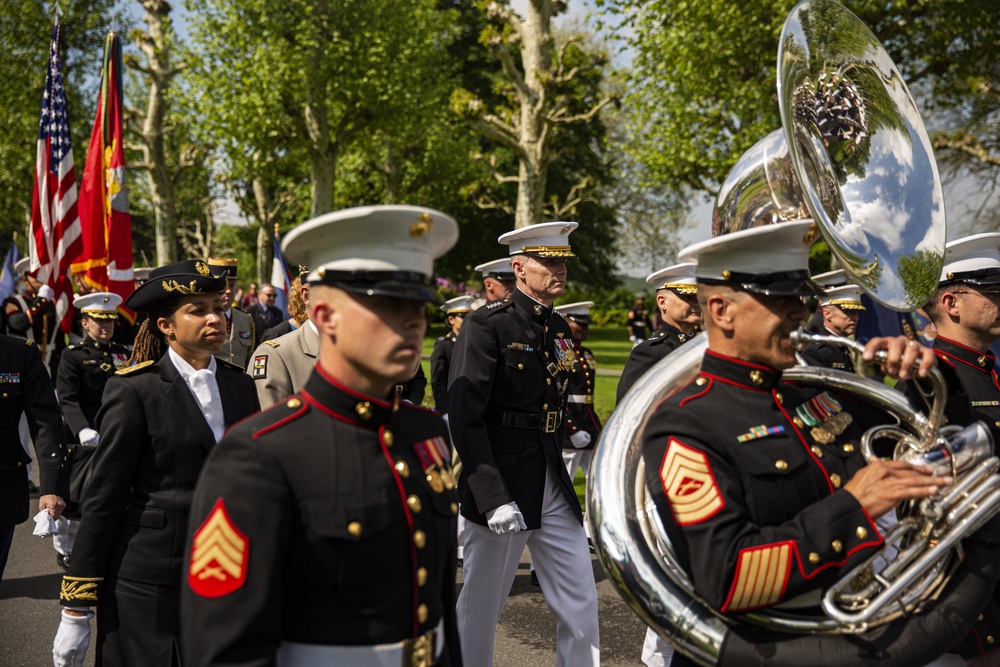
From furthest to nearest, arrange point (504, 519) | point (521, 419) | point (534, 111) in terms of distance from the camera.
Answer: point (534, 111)
point (521, 419)
point (504, 519)

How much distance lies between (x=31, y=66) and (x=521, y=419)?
96.3 feet

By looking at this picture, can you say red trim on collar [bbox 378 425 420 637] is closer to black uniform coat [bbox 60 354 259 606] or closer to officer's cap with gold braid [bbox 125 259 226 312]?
black uniform coat [bbox 60 354 259 606]

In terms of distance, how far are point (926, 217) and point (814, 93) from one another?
533 mm

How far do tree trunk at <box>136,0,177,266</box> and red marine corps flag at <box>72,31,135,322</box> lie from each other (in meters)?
14.0

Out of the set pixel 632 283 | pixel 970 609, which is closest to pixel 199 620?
pixel 970 609

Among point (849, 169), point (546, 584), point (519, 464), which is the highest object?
point (849, 169)

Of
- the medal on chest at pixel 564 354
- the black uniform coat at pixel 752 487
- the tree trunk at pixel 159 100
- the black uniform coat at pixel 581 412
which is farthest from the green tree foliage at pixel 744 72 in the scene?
the black uniform coat at pixel 752 487

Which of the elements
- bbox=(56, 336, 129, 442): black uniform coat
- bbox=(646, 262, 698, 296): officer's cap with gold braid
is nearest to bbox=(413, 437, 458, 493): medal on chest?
bbox=(646, 262, 698, 296): officer's cap with gold braid

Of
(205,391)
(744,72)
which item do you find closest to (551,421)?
(205,391)

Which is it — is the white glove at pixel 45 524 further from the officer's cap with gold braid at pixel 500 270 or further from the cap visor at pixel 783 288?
the cap visor at pixel 783 288

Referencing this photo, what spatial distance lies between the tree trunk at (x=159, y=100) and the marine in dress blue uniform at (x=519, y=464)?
66.2ft

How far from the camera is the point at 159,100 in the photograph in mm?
23047

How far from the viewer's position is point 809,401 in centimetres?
268

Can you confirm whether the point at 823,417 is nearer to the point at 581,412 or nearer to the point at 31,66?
the point at 581,412
